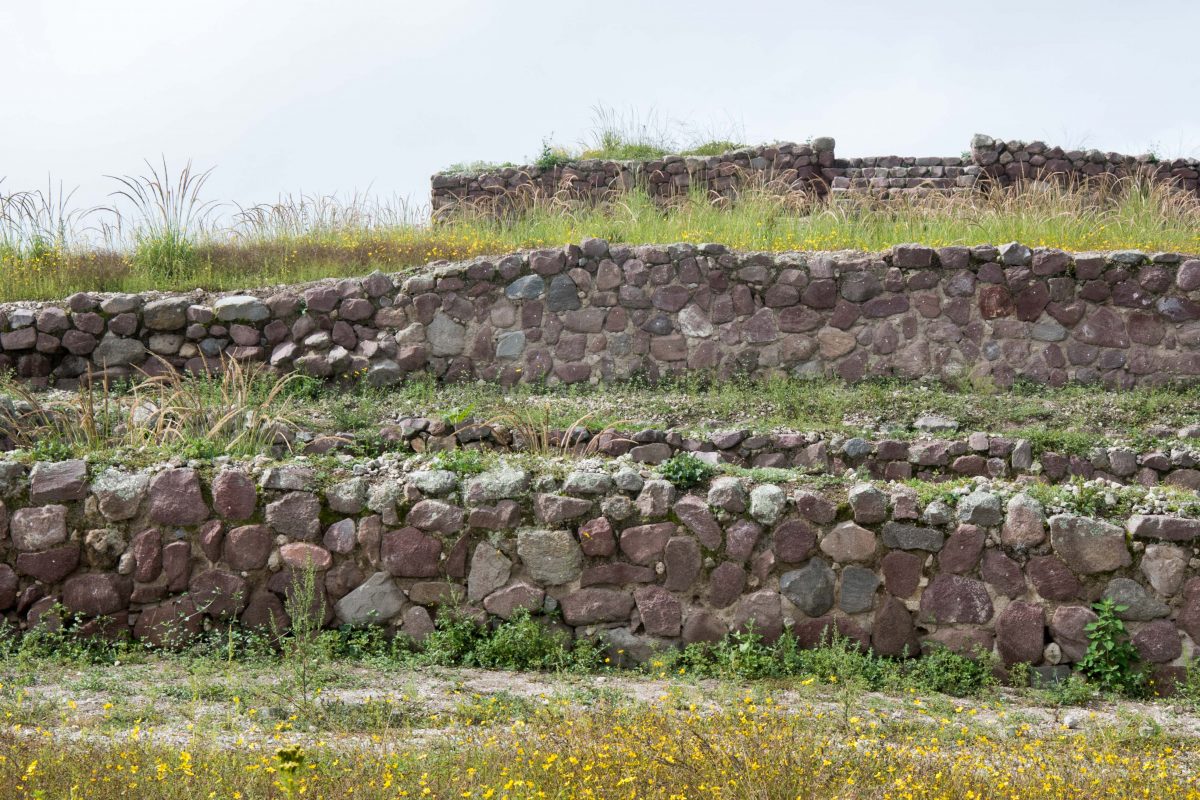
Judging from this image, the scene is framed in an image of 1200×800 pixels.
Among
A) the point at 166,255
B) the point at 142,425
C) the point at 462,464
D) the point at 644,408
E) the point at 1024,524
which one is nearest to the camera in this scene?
the point at 1024,524

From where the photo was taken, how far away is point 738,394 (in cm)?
1054

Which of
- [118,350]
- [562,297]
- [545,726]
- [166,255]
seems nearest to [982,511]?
[545,726]

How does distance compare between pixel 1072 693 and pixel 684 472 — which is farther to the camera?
pixel 684 472

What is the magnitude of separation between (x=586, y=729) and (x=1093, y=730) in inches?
89.2

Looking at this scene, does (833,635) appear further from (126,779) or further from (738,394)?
(738,394)

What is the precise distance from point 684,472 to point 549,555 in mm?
873

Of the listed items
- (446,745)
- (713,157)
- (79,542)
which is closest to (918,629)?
(446,745)

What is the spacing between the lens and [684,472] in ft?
20.3

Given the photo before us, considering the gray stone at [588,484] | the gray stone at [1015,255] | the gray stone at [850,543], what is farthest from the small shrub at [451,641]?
the gray stone at [1015,255]

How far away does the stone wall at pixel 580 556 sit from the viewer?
5.84 metres

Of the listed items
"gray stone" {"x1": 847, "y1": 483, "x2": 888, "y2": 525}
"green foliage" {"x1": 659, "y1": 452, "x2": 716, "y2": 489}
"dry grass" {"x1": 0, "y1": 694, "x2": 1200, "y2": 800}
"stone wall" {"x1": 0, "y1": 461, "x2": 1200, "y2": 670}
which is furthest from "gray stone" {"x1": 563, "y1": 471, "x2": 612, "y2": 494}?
"dry grass" {"x1": 0, "y1": 694, "x2": 1200, "y2": 800}

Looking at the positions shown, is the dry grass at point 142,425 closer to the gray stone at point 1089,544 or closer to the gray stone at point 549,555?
the gray stone at point 549,555

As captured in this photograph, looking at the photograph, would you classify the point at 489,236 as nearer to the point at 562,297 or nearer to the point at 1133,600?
the point at 562,297

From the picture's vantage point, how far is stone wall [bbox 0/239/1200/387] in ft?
36.4
